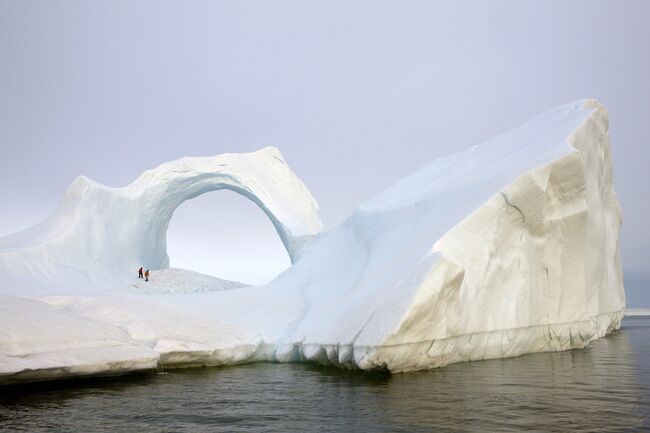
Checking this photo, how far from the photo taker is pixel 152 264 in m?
30.0

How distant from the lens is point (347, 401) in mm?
8766

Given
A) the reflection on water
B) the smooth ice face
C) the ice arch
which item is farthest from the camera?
the ice arch

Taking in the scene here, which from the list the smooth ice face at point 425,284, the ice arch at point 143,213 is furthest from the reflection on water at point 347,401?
the ice arch at point 143,213

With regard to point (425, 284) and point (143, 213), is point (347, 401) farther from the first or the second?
point (143, 213)

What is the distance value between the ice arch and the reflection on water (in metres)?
12.7

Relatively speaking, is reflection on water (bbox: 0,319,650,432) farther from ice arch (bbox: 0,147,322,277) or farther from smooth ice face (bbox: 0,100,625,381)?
ice arch (bbox: 0,147,322,277)

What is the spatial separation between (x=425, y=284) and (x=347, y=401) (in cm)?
321

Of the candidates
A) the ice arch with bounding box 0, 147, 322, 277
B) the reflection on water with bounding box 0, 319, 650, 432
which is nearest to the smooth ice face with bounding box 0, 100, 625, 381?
the ice arch with bounding box 0, 147, 322, 277

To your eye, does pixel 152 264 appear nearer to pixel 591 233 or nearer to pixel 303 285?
pixel 303 285

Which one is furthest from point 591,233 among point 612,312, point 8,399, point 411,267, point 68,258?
point 68,258

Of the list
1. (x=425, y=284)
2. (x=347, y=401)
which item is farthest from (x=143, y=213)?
(x=347, y=401)

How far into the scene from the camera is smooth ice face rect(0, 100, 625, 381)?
11.5 meters

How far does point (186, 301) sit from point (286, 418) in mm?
9251

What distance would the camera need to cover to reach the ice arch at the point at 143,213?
75.9ft
